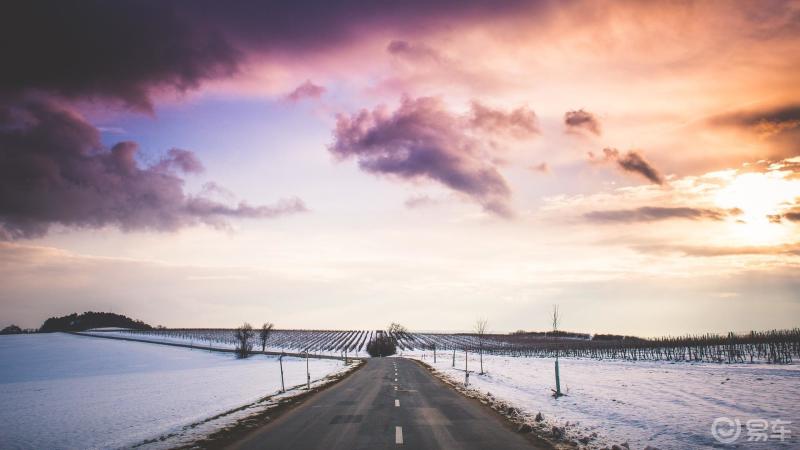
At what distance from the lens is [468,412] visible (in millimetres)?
15641

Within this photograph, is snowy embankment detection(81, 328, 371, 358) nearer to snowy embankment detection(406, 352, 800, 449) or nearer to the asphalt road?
snowy embankment detection(406, 352, 800, 449)

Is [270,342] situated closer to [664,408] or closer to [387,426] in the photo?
[387,426]

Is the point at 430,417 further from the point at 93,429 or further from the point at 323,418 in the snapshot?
the point at 93,429

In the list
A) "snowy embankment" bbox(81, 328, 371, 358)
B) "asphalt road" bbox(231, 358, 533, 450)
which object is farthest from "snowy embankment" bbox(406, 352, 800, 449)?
"snowy embankment" bbox(81, 328, 371, 358)

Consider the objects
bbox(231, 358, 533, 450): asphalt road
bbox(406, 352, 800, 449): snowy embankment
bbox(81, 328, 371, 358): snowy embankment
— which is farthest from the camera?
bbox(81, 328, 371, 358): snowy embankment

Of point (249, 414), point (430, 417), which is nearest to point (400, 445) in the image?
point (430, 417)

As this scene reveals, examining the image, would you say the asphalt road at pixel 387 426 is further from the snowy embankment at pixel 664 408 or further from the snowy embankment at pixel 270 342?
the snowy embankment at pixel 270 342

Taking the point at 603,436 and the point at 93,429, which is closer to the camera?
the point at 603,436

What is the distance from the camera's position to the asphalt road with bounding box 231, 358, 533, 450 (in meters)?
10.7

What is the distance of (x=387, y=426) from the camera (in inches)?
511

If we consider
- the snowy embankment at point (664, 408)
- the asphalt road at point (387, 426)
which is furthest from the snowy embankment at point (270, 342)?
the asphalt road at point (387, 426)

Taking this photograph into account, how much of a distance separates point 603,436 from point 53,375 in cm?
8308

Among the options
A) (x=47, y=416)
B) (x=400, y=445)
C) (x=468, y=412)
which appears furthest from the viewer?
(x=47, y=416)

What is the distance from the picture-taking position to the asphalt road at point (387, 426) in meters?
10.7
